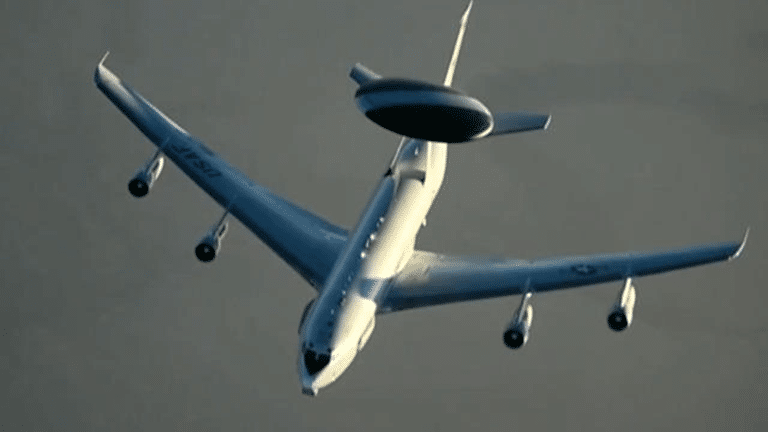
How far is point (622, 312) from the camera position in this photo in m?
117

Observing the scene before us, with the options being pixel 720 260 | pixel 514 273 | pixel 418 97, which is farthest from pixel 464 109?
pixel 720 260

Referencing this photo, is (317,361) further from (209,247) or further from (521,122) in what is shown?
(521,122)

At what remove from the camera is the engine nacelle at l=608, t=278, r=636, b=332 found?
117125 millimetres

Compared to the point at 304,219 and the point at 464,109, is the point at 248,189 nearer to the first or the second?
the point at 304,219

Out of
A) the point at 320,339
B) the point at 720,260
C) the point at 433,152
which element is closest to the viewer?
the point at 320,339

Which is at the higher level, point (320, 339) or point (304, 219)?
point (304, 219)

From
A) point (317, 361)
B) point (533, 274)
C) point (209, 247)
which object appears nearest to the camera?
point (317, 361)

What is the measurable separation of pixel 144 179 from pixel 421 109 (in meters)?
21.0

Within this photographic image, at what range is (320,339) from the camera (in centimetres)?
10975

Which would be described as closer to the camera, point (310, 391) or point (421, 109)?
point (310, 391)

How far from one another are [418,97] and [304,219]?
14.2m

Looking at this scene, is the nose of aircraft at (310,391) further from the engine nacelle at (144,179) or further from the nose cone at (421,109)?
the engine nacelle at (144,179)

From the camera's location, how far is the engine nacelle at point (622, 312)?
117 meters

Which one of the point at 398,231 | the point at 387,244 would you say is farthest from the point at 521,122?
the point at 387,244
